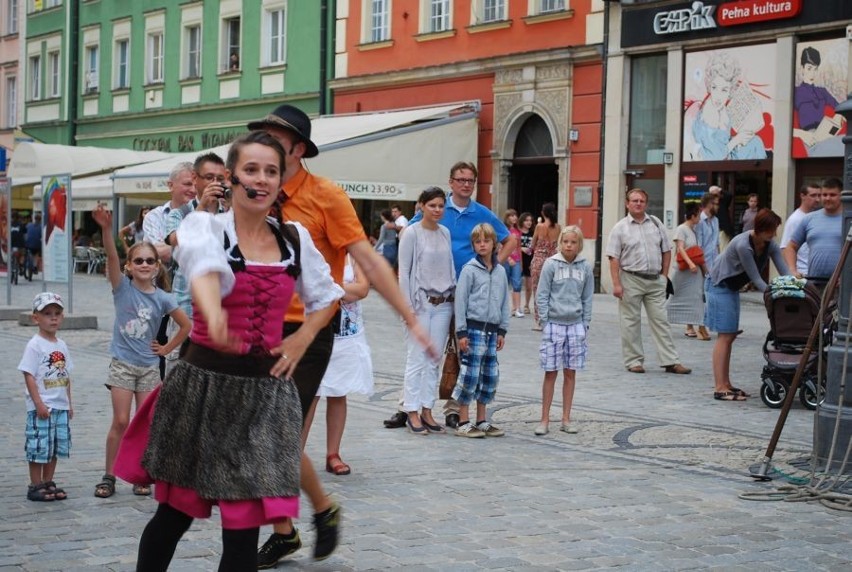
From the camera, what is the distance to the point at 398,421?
32.5 ft

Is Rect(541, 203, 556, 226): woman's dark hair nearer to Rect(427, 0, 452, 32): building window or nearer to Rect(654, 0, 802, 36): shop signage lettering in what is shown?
Rect(654, 0, 802, 36): shop signage lettering

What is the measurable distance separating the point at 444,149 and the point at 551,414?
18.5 m

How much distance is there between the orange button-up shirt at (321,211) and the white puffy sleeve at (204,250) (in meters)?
1.46

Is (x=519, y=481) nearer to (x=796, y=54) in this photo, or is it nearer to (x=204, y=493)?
(x=204, y=493)

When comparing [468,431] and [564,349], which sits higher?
[564,349]

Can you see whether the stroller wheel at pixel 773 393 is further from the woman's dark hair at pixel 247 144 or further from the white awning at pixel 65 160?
the white awning at pixel 65 160

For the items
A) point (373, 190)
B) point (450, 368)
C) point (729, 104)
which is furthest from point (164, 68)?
point (450, 368)

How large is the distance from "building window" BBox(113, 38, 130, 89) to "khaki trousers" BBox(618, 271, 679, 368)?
1237 inches

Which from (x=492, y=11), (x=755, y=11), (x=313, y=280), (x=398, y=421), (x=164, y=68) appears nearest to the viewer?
Answer: (x=313, y=280)

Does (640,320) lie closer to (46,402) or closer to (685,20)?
(46,402)

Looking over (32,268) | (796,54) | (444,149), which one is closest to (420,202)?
(796,54)

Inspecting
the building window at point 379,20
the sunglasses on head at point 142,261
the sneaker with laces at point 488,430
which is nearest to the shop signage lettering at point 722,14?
the building window at point 379,20

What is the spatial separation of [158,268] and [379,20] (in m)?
25.9

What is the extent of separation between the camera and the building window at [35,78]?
4800 cm
